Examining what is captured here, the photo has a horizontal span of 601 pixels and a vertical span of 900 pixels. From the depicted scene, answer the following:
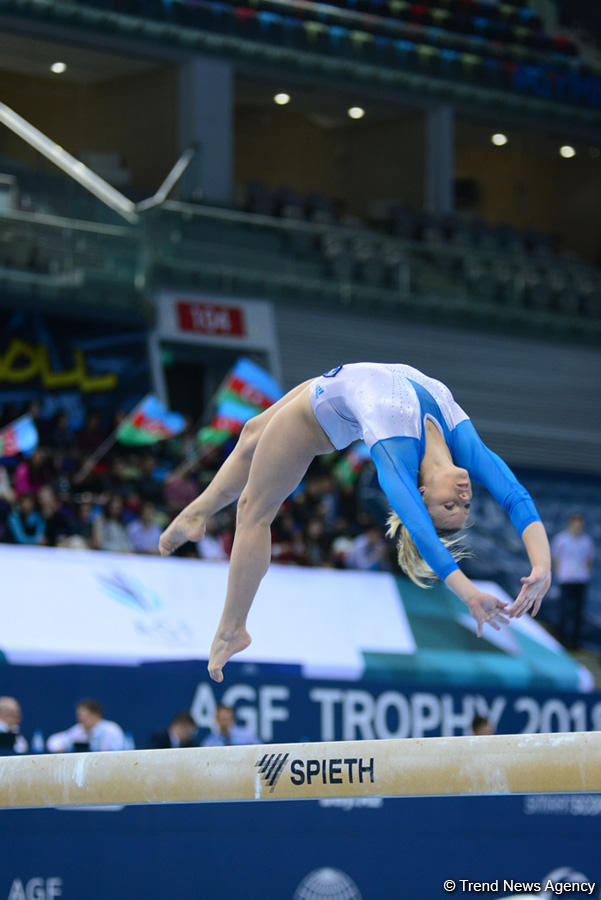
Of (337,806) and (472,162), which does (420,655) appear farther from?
(472,162)

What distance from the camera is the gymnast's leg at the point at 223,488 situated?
5.79 metres

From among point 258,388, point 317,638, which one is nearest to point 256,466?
point 317,638

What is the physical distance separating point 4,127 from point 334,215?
23.3 feet

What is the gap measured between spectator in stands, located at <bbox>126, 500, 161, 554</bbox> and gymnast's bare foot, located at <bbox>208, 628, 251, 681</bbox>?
23.8 feet

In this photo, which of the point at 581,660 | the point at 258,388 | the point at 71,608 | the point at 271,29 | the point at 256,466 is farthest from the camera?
the point at 271,29

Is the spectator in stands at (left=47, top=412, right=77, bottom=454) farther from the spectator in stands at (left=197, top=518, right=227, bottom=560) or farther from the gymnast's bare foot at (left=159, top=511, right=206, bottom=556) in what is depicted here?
the gymnast's bare foot at (left=159, top=511, right=206, bottom=556)

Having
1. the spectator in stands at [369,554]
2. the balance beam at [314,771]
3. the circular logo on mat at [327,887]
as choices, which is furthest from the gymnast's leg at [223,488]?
the spectator in stands at [369,554]

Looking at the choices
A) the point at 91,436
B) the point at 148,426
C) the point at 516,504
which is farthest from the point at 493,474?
the point at 91,436

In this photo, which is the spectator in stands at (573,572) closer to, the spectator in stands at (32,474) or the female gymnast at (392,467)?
the spectator in stands at (32,474)

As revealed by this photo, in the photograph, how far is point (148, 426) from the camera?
46.2ft

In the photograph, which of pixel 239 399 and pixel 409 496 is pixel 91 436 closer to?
pixel 239 399

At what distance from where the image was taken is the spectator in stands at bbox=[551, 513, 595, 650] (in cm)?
1520

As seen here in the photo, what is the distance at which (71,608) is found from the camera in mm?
11156
